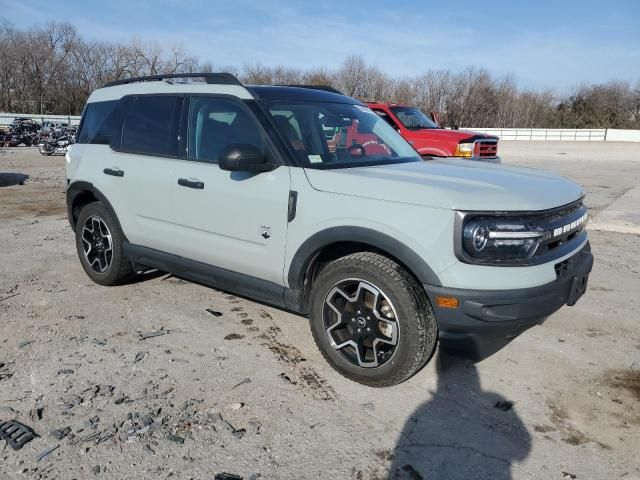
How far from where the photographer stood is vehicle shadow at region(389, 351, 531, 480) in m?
2.58

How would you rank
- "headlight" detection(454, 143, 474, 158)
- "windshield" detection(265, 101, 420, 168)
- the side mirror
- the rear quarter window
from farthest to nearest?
"headlight" detection(454, 143, 474, 158)
the rear quarter window
"windshield" detection(265, 101, 420, 168)
the side mirror

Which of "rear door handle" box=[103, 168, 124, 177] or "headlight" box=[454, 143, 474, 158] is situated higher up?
"headlight" box=[454, 143, 474, 158]

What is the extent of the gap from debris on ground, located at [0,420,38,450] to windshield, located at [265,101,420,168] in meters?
2.22

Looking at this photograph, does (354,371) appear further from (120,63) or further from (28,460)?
(120,63)

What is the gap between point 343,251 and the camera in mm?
3562

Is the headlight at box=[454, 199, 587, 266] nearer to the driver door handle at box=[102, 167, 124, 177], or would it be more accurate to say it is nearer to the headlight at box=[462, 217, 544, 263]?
the headlight at box=[462, 217, 544, 263]

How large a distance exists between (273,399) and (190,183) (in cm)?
177

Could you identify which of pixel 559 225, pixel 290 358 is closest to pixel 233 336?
pixel 290 358

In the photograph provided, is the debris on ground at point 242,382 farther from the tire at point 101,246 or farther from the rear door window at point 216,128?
the tire at point 101,246

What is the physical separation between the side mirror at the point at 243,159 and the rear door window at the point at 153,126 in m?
0.95

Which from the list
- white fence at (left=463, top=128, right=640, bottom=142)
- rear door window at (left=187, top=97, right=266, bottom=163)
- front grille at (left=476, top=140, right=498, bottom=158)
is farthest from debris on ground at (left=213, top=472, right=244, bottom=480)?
white fence at (left=463, top=128, right=640, bottom=142)

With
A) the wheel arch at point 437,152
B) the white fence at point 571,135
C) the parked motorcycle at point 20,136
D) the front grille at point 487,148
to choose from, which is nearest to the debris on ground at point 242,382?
the wheel arch at point 437,152

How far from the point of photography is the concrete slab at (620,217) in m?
8.31

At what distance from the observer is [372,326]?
10.8 feet
